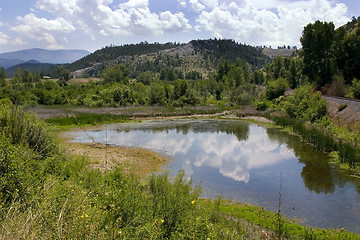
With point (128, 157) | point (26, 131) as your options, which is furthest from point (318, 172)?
point (26, 131)

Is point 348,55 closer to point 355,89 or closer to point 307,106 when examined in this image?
point 355,89

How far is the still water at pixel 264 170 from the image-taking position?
11.7 meters

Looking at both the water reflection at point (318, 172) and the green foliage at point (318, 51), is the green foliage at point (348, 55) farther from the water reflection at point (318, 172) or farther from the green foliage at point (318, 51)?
the water reflection at point (318, 172)

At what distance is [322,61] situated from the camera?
43.1 metres

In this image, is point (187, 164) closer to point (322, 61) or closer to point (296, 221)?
point (296, 221)

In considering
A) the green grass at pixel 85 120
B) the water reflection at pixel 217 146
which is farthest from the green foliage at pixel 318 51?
the green grass at pixel 85 120

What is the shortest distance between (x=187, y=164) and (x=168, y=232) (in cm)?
1199

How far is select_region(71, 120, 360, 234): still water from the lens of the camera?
1173cm

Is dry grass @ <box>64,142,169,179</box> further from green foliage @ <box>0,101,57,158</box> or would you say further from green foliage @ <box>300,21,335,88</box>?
green foliage @ <box>300,21,335,88</box>

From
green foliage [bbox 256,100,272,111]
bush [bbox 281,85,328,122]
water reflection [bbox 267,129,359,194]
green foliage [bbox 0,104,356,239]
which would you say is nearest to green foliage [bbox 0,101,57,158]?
green foliage [bbox 0,104,356,239]

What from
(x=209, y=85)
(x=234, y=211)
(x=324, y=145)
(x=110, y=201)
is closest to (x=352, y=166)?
(x=324, y=145)

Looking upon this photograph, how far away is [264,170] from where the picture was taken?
57.2 ft

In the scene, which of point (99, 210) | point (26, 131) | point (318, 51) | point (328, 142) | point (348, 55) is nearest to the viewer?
point (99, 210)

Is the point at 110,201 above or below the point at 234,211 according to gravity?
above
